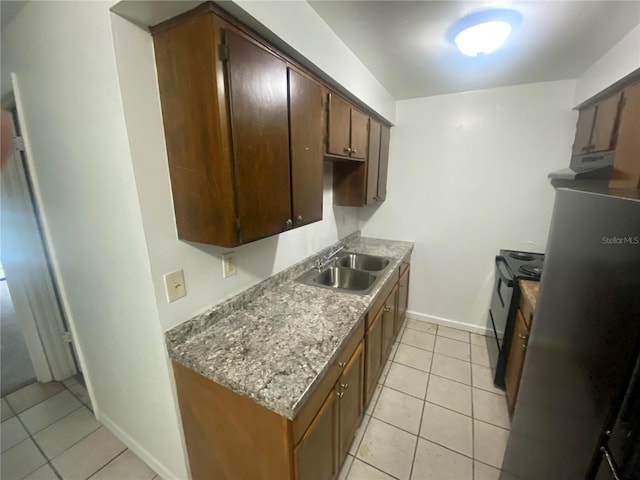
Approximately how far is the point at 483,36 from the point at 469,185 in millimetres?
1430

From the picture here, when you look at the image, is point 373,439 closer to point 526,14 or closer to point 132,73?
point 132,73

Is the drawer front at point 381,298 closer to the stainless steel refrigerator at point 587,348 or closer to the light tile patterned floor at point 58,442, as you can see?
the stainless steel refrigerator at point 587,348

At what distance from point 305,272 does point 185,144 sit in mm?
1245

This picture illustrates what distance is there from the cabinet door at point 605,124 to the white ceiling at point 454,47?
0.31m

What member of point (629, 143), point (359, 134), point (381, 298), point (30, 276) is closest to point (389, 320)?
point (381, 298)

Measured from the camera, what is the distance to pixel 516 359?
174 centimetres

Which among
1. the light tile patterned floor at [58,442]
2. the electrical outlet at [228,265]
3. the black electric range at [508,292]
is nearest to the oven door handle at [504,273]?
the black electric range at [508,292]

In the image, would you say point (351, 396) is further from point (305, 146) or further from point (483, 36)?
point (483, 36)

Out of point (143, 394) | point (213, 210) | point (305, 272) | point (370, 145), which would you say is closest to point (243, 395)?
point (213, 210)

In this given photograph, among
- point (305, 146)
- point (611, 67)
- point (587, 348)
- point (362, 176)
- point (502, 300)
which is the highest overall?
point (611, 67)

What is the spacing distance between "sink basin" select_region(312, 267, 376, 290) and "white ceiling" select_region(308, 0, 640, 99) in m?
1.51

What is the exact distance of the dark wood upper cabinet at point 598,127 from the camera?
166 cm

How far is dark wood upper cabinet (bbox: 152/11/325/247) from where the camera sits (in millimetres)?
894

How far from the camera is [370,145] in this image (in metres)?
2.24
